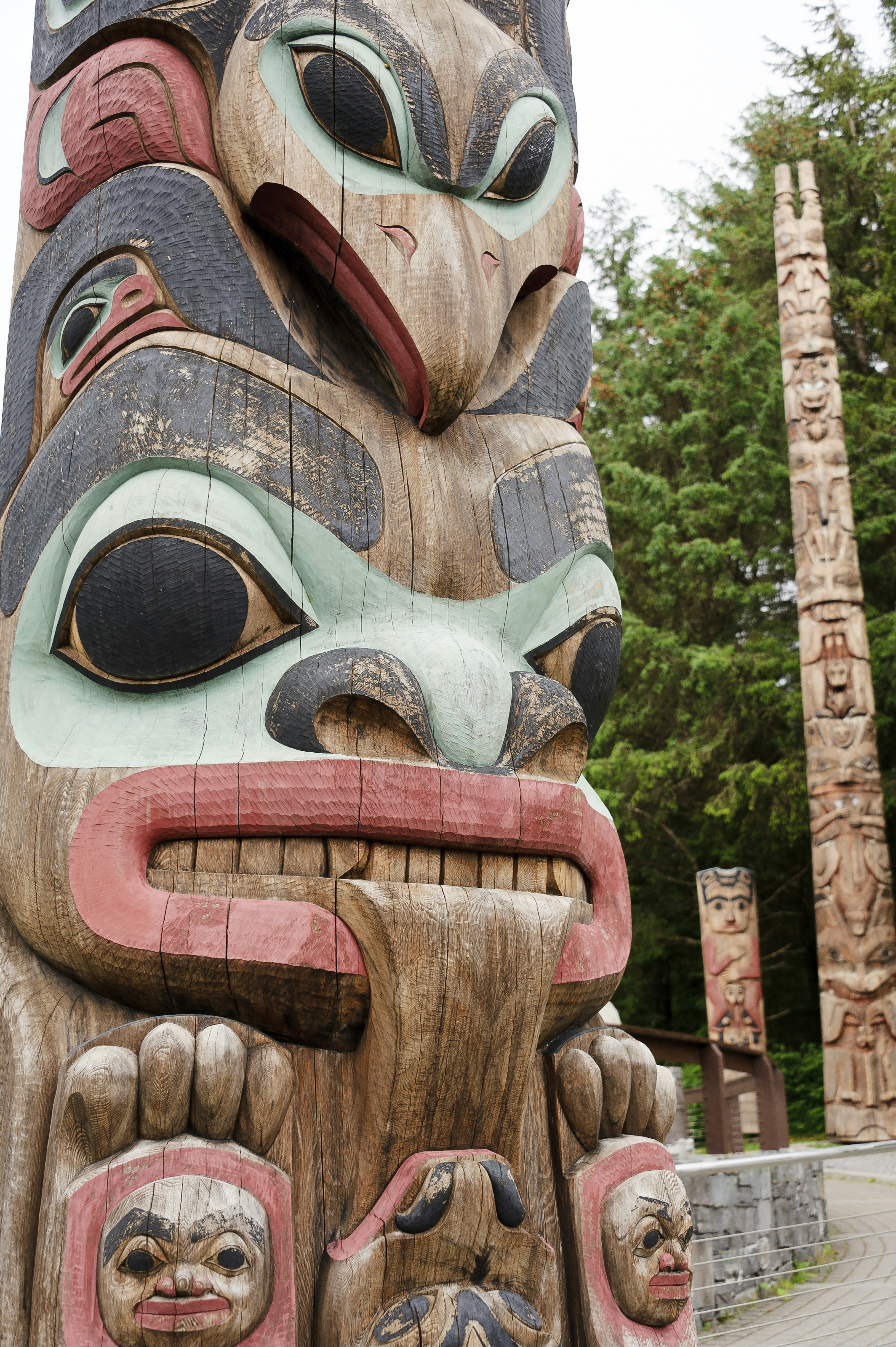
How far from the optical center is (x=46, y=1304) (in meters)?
1.66

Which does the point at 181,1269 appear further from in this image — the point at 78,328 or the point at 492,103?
the point at 492,103

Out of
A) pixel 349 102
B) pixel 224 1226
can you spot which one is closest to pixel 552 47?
pixel 349 102

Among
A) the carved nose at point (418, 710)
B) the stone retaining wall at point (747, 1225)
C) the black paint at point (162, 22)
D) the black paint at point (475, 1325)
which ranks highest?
the black paint at point (162, 22)

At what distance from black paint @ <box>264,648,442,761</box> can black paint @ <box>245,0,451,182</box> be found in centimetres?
100

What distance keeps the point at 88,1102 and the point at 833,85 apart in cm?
1661

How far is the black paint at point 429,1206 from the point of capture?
5.87 ft

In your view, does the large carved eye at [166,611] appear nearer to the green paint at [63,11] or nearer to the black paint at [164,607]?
the black paint at [164,607]

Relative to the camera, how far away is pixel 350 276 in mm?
2283

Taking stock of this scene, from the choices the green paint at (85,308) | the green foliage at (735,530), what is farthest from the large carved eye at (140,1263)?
the green foliage at (735,530)

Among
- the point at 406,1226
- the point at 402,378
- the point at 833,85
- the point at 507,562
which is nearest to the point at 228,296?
the point at 402,378

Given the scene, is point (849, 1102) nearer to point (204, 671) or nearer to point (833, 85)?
point (204, 671)

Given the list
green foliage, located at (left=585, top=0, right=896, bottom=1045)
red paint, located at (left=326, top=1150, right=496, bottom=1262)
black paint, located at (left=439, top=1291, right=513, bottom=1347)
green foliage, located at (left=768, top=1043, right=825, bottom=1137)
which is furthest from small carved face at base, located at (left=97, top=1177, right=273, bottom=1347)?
green foliage, located at (left=768, top=1043, right=825, bottom=1137)

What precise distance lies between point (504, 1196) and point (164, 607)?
1.09 m

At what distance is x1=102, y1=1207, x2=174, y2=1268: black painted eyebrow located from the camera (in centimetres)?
163
